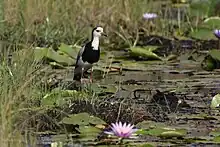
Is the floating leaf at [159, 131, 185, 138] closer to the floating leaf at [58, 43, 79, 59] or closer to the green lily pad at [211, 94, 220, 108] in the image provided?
the green lily pad at [211, 94, 220, 108]

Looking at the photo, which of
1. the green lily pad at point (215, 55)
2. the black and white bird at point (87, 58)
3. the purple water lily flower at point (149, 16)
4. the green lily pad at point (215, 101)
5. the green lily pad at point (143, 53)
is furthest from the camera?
the purple water lily flower at point (149, 16)

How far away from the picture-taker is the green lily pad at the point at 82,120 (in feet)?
15.8

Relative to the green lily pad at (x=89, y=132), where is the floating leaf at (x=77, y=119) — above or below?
above

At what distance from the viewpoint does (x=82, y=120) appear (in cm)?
484

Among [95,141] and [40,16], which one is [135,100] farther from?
[40,16]

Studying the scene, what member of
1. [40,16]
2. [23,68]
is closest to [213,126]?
[23,68]

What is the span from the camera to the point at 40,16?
324 inches

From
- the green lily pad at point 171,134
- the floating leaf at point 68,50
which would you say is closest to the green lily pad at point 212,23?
the floating leaf at point 68,50

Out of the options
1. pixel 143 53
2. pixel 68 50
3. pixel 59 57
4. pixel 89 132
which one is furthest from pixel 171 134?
pixel 68 50

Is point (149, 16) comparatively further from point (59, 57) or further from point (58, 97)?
point (58, 97)

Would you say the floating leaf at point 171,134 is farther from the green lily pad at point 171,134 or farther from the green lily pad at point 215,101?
the green lily pad at point 215,101

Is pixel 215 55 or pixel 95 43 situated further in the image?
pixel 215 55

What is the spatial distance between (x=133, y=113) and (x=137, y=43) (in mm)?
3750

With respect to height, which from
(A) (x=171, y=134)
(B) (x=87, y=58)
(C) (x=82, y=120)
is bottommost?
(A) (x=171, y=134)
